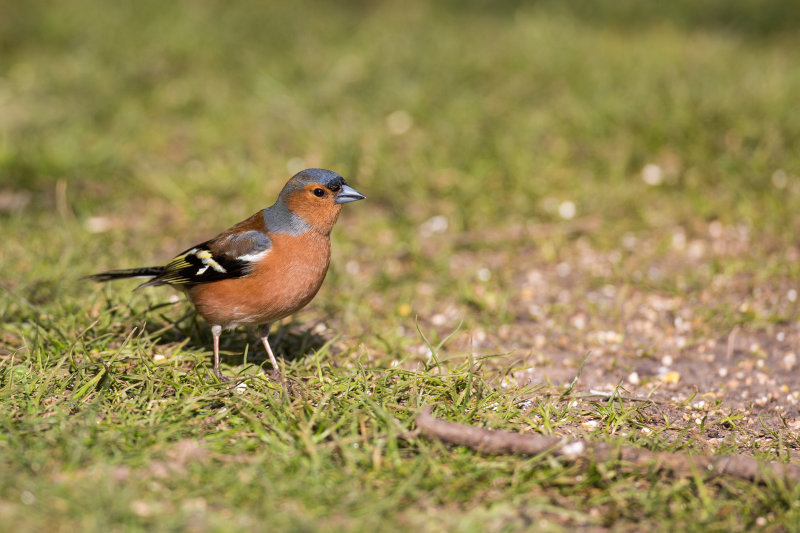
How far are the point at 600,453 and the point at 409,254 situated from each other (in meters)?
2.91

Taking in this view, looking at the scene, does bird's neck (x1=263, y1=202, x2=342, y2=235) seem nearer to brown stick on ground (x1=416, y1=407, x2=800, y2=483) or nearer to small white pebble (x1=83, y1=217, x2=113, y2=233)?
brown stick on ground (x1=416, y1=407, x2=800, y2=483)

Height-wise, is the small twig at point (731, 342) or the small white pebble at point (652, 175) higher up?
the small white pebble at point (652, 175)

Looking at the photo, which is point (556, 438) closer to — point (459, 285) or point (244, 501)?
point (244, 501)

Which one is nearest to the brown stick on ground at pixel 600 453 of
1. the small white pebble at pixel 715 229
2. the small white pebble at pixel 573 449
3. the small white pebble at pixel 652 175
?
the small white pebble at pixel 573 449

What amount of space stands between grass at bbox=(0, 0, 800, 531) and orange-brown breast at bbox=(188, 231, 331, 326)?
25 centimetres

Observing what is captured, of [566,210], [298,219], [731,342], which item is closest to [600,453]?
[298,219]

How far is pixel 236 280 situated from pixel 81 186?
3.24 meters

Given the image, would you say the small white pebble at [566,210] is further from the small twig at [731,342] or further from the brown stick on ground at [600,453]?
the brown stick on ground at [600,453]

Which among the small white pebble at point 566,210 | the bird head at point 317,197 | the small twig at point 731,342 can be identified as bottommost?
the small twig at point 731,342

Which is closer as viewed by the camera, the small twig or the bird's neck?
the bird's neck

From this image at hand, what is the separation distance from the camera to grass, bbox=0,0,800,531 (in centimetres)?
305

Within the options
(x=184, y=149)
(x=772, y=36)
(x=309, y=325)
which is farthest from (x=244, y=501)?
(x=772, y=36)

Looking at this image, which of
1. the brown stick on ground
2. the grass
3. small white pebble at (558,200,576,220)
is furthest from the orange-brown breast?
small white pebble at (558,200,576,220)

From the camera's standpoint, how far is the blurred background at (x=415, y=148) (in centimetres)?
571
